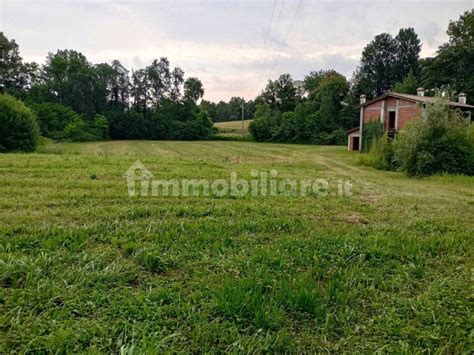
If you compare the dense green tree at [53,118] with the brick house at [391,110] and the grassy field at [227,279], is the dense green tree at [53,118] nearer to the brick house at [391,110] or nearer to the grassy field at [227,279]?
the brick house at [391,110]

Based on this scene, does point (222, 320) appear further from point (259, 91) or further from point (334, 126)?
point (259, 91)

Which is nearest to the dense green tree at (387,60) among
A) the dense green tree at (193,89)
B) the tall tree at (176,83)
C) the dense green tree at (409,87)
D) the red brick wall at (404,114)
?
the dense green tree at (409,87)

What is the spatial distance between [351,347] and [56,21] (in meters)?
15.2

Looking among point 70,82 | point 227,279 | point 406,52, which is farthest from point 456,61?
point 70,82

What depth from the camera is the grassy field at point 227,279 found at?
2.08m

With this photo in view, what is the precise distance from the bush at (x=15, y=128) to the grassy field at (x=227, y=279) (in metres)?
17.4

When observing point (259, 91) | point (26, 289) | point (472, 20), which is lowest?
point (26, 289)

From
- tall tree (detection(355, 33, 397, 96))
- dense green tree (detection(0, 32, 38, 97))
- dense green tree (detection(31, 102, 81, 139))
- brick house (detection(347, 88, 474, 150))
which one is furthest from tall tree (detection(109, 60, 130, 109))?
brick house (detection(347, 88, 474, 150))

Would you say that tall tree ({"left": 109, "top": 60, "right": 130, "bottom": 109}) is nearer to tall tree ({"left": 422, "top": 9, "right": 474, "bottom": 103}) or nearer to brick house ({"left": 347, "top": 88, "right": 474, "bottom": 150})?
brick house ({"left": 347, "top": 88, "right": 474, "bottom": 150})

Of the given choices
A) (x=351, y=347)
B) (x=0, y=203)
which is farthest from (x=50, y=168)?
(x=351, y=347)

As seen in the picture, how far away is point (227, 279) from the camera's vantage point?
2.76m

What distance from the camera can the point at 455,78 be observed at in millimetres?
34375

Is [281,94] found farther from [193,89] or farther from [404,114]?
[404,114]

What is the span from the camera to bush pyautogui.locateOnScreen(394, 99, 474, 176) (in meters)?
12.3
